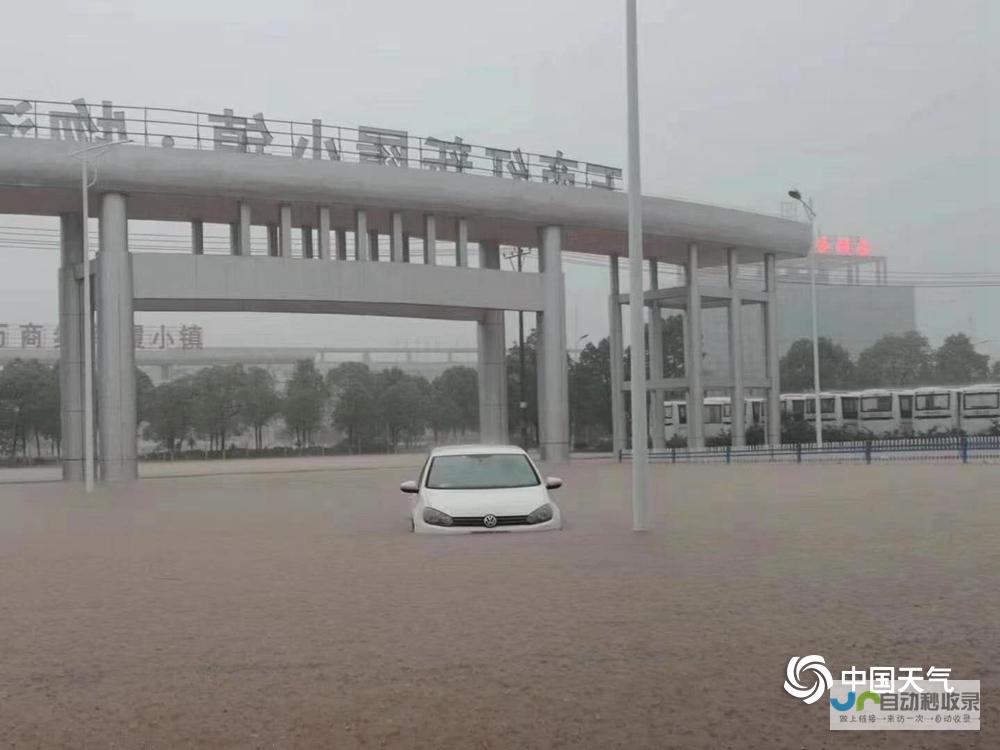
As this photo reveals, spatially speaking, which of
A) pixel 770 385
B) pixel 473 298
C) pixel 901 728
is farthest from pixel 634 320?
pixel 770 385

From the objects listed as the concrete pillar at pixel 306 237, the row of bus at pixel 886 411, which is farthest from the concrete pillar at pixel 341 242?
the row of bus at pixel 886 411

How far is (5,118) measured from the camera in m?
34.3

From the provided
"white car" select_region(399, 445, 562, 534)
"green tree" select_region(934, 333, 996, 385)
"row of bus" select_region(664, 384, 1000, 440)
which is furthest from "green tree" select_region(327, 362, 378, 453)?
Answer: "white car" select_region(399, 445, 562, 534)

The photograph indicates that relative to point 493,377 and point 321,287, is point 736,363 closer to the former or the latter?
point 493,377

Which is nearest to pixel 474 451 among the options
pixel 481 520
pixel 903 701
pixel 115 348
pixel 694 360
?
pixel 481 520

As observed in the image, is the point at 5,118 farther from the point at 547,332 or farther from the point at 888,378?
the point at 888,378

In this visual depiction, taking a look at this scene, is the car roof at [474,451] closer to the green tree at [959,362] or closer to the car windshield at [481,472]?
the car windshield at [481,472]

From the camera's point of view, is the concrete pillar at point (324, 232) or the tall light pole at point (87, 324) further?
the concrete pillar at point (324, 232)

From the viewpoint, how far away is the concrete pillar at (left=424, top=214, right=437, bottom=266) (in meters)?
39.2

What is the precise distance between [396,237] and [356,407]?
3835 cm

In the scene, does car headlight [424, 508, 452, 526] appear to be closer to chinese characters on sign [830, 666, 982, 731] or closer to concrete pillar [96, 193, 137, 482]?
chinese characters on sign [830, 666, 982, 731]

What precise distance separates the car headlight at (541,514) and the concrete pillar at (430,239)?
25.2 m

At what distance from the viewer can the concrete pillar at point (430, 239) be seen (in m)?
39.2

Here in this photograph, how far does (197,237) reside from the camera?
130 ft
